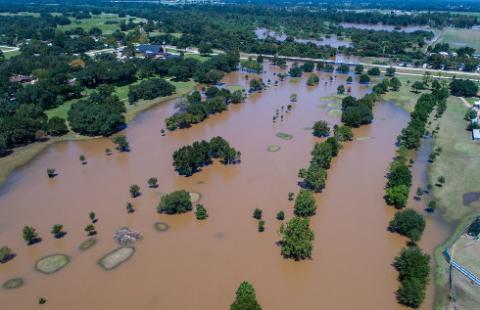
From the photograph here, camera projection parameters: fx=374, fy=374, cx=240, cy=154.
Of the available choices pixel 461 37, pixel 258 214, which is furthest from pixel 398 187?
pixel 461 37

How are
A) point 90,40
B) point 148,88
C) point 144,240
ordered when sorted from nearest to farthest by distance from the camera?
point 144,240
point 148,88
point 90,40

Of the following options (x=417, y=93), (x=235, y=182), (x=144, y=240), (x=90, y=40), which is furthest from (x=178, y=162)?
(x=90, y=40)

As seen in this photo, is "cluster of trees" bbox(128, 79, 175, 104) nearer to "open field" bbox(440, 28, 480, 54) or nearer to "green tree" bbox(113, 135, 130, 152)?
"green tree" bbox(113, 135, 130, 152)

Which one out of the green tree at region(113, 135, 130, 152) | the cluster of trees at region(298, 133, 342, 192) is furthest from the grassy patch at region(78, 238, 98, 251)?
the cluster of trees at region(298, 133, 342, 192)

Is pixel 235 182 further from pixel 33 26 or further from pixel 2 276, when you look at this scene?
pixel 33 26

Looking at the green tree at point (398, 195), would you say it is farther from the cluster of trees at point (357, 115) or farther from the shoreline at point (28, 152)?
the shoreline at point (28, 152)

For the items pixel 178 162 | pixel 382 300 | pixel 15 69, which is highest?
pixel 15 69
